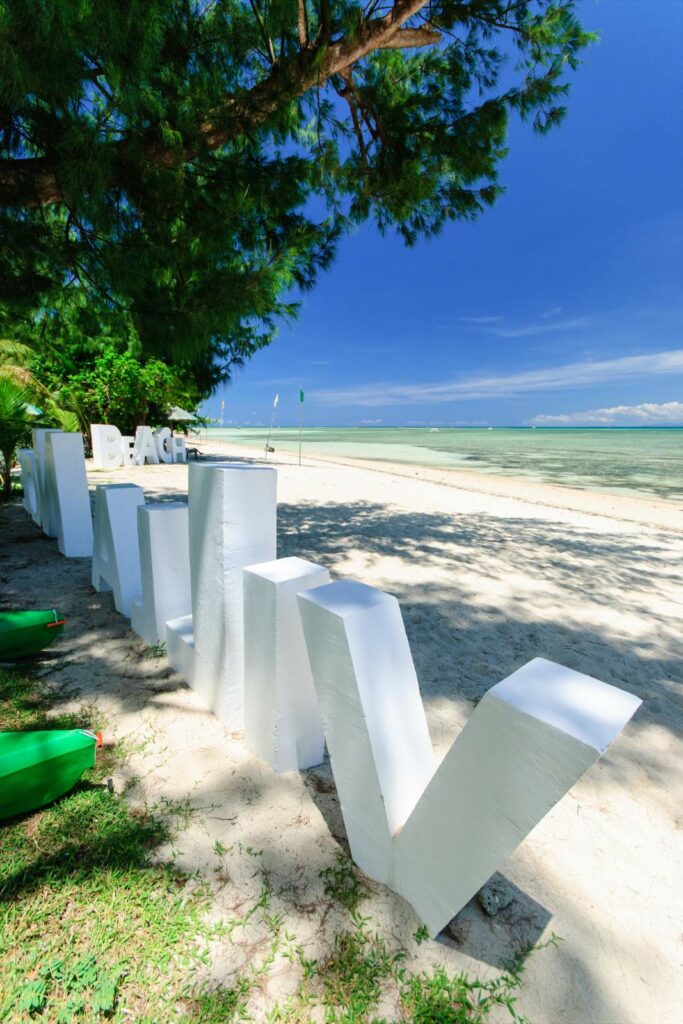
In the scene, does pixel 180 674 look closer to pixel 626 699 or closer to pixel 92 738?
pixel 92 738

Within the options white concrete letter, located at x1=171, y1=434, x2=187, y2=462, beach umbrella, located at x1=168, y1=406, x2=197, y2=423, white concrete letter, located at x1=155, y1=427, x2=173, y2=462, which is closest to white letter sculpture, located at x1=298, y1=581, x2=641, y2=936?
white concrete letter, located at x1=155, y1=427, x2=173, y2=462

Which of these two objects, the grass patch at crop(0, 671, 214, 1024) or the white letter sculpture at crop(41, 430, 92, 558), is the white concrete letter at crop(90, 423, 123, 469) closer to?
the white letter sculpture at crop(41, 430, 92, 558)

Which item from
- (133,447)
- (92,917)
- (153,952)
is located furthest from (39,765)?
(133,447)

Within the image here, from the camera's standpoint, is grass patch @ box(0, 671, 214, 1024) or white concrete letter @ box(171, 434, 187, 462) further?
white concrete letter @ box(171, 434, 187, 462)

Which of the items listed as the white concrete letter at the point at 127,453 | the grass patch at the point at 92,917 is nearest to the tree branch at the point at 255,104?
the grass patch at the point at 92,917

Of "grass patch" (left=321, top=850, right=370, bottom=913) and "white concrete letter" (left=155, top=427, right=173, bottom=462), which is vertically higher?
"white concrete letter" (left=155, top=427, right=173, bottom=462)

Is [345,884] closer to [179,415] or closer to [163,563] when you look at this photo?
[163,563]

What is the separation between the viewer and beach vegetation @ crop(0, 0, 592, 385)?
259 centimetres

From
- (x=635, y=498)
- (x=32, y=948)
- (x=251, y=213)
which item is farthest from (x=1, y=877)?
(x=635, y=498)

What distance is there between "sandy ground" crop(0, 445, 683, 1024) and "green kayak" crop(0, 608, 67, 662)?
0.48ft

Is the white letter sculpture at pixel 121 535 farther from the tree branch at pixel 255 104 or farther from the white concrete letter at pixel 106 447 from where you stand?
the white concrete letter at pixel 106 447

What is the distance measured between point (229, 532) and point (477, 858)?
1247 mm

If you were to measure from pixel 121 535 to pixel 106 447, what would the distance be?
9.96 m

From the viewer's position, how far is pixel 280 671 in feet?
5.28
